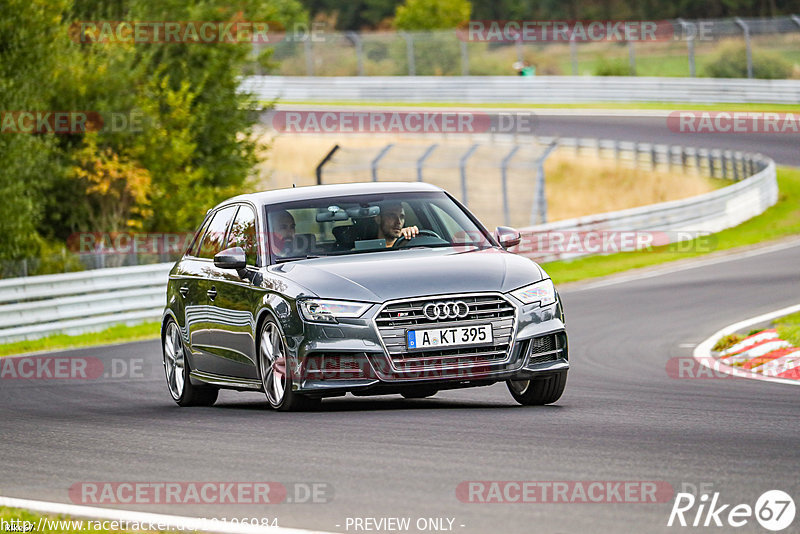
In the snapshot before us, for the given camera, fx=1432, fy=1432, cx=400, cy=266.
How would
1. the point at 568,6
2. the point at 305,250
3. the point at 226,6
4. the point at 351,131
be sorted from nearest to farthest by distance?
the point at 305,250, the point at 226,6, the point at 351,131, the point at 568,6

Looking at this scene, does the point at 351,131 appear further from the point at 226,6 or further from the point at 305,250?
the point at 305,250

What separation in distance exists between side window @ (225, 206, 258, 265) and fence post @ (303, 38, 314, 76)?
152ft

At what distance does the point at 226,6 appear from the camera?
37.7 meters

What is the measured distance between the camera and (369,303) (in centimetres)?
922

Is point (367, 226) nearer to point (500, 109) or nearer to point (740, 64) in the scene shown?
point (500, 109)

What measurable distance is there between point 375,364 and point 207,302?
239cm

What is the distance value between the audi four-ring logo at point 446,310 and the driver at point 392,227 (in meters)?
1.23

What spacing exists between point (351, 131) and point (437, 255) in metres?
39.0

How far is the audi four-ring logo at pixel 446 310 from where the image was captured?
9195 millimetres

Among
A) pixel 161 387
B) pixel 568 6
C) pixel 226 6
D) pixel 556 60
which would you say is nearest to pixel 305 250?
pixel 161 387

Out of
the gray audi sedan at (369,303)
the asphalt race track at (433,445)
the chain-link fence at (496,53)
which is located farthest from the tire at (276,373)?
the chain-link fence at (496,53)

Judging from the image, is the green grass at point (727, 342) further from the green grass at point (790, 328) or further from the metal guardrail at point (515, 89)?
the metal guardrail at point (515, 89)

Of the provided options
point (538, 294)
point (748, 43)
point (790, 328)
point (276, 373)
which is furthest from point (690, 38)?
point (276, 373)

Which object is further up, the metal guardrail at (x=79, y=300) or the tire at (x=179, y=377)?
the tire at (x=179, y=377)
